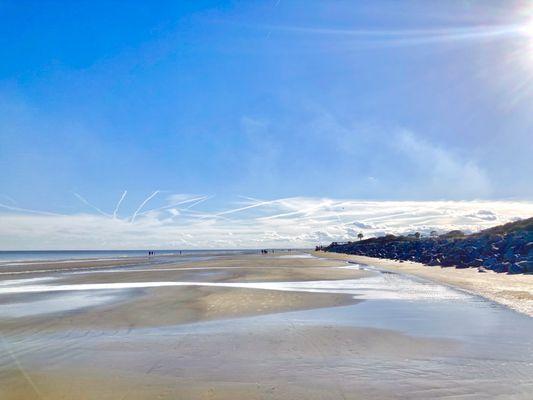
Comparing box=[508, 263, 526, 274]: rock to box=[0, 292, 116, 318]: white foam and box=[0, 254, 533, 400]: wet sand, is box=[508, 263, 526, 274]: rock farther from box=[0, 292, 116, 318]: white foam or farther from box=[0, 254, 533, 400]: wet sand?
box=[0, 292, 116, 318]: white foam

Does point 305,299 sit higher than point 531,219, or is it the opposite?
point 531,219

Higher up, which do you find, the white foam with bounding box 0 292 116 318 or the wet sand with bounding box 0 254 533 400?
the white foam with bounding box 0 292 116 318

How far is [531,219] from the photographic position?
58.5m

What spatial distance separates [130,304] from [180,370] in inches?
405

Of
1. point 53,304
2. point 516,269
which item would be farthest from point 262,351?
point 516,269

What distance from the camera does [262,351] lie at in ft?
30.7

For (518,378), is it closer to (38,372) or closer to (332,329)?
(332,329)

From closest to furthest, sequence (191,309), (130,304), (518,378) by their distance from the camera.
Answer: (518,378)
(191,309)
(130,304)

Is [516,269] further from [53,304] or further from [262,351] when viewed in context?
[53,304]

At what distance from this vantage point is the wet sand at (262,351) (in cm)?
691

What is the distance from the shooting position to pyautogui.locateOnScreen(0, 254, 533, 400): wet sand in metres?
6.91

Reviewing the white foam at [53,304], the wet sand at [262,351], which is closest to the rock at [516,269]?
the wet sand at [262,351]

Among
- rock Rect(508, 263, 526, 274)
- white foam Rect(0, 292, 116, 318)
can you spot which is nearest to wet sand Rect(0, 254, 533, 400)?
white foam Rect(0, 292, 116, 318)

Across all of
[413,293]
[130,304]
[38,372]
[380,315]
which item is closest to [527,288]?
[413,293]
